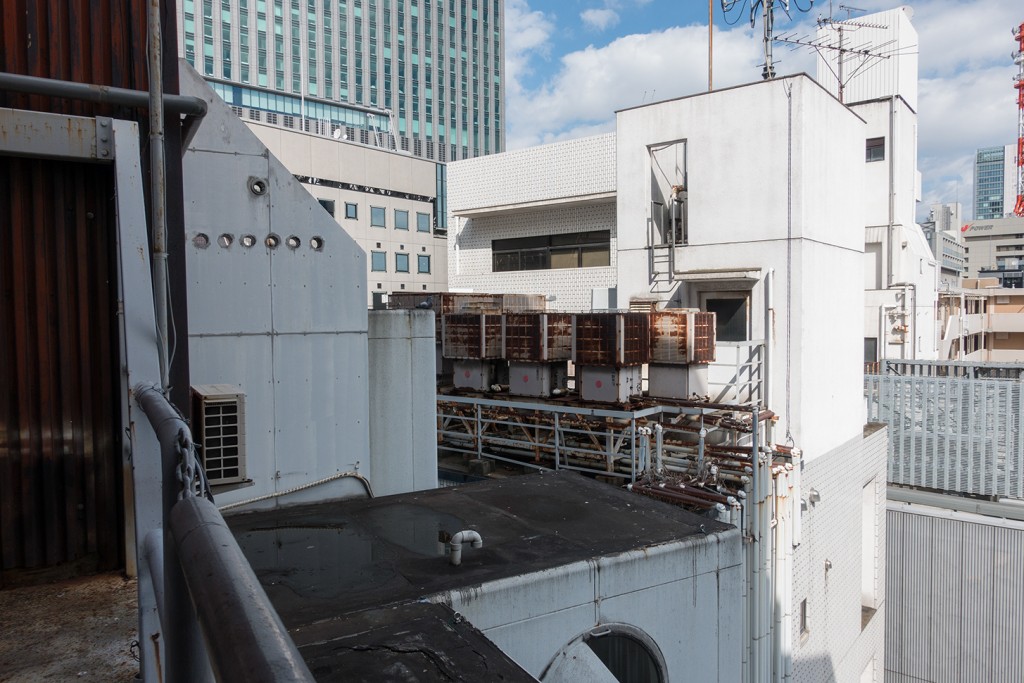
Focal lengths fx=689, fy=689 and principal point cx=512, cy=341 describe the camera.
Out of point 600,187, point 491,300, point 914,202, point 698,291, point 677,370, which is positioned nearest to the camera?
point 677,370

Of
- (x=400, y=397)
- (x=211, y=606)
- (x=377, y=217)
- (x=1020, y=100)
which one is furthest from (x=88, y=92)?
(x=1020, y=100)

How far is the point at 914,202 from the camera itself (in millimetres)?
27703

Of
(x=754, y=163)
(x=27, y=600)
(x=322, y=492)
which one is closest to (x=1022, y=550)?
(x=754, y=163)

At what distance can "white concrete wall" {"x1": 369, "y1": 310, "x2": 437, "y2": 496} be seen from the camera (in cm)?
Result: 974

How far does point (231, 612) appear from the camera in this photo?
1200mm

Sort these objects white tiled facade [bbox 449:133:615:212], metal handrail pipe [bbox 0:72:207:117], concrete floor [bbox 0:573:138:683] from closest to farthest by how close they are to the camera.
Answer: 1. concrete floor [bbox 0:573:138:683]
2. metal handrail pipe [bbox 0:72:207:117]
3. white tiled facade [bbox 449:133:615:212]

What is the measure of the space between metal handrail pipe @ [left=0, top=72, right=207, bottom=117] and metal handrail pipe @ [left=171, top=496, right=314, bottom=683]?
435 cm

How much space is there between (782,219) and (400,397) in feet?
32.6

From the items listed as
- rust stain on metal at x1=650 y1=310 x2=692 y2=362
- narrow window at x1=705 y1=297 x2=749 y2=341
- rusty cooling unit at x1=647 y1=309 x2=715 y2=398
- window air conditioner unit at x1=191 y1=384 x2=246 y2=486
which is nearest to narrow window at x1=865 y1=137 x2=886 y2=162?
narrow window at x1=705 y1=297 x2=749 y2=341

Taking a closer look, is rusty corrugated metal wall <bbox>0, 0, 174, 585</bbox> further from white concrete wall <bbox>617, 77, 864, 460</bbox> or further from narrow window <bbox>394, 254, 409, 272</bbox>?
narrow window <bbox>394, 254, 409, 272</bbox>

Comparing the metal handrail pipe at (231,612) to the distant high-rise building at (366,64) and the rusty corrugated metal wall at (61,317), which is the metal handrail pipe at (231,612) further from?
the distant high-rise building at (366,64)

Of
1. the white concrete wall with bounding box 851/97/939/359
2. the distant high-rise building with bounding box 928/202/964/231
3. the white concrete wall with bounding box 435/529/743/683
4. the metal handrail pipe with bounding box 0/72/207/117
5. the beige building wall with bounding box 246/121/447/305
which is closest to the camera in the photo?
the metal handrail pipe with bounding box 0/72/207/117

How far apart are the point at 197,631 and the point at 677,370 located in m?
12.7

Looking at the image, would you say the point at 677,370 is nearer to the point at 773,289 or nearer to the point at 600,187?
the point at 773,289
